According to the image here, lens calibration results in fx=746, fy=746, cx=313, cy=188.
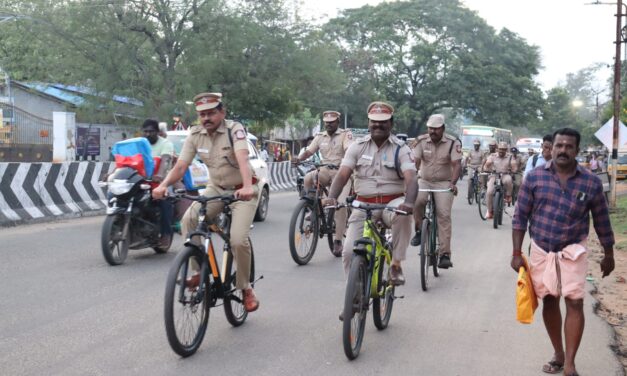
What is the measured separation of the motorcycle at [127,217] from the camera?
8852 millimetres

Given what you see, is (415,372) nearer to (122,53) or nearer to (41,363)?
(41,363)

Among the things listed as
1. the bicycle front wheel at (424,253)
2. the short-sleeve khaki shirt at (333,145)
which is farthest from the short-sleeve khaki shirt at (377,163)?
the short-sleeve khaki shirt at (333,145)

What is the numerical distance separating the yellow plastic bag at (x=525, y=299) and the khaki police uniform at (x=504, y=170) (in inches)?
436

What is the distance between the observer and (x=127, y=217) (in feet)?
29.5

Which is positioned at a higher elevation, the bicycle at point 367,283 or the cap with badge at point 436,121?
the cap with badge at point 436,121

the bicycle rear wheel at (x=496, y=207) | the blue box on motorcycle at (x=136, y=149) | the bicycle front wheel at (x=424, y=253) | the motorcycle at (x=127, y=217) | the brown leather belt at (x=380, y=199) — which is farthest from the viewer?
the bicycle rear wheel at (x=496, y=207)

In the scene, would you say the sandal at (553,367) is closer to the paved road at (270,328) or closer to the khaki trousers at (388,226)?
the paved road at (270,328)

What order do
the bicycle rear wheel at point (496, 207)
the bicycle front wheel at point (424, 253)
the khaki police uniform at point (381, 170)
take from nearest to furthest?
1. the khaki police uniform at point (381, 170)
2. the bicycle front wheel at point (424, 253)
3. the bicycle rear wheel at point (496, 207)

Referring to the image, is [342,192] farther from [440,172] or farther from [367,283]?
[367,283]

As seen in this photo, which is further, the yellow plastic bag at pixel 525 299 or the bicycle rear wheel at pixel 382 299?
the bicycle rear wheel at pixel 382 299

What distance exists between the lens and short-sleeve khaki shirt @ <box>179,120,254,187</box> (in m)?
6.10

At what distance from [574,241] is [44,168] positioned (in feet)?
36.1

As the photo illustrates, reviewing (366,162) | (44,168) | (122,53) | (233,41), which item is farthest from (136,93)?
(366,162)

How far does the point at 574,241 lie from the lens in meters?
5.04
